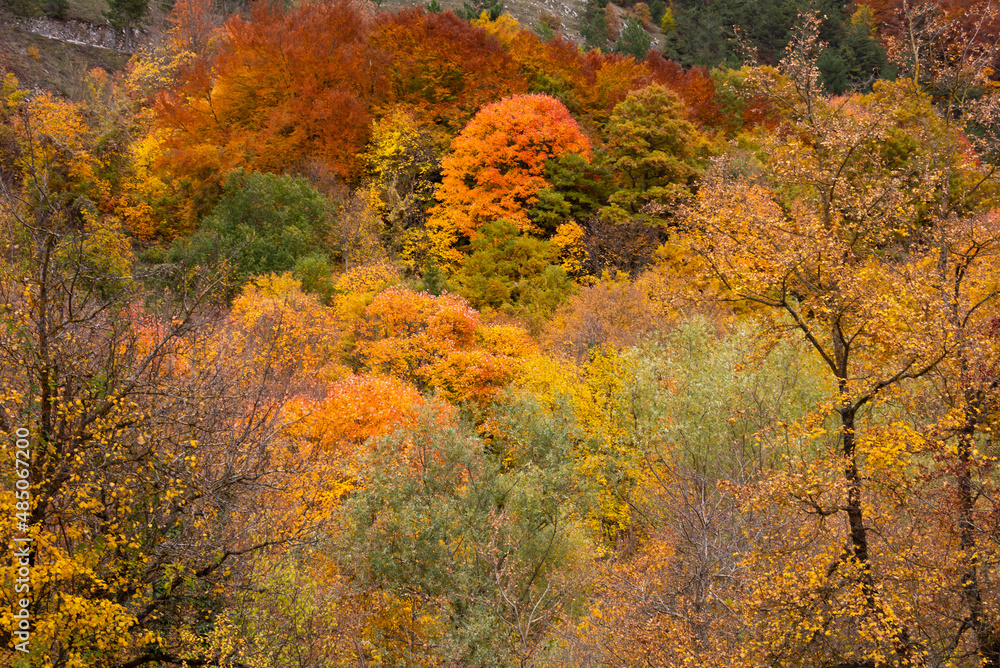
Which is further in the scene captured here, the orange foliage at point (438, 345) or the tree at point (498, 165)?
the tree at point (498, 165)

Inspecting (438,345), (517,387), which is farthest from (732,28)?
(517,387)

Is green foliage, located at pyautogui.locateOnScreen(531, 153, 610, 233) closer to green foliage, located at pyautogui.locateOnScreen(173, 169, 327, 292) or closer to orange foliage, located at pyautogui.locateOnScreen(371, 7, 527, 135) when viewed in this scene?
orange foliage, located at pyautogui.locateOnScreen(371, 7, 527, 135)

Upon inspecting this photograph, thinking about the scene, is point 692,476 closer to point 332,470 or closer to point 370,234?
point 332,470

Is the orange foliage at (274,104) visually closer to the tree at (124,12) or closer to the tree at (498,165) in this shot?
the tree at (498,165)

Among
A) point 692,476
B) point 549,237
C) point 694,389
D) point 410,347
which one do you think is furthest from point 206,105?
point 692,476

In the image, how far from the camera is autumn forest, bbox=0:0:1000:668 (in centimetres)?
1071

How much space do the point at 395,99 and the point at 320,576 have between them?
35084 millimetres

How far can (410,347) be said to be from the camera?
28.0 meters

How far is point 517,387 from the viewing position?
26.8 m

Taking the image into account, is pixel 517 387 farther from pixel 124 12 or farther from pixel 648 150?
pixel 124 12

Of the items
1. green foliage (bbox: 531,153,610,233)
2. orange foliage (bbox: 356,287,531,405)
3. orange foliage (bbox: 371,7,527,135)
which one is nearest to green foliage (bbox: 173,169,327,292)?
orange foliage (bbox: 356,287,531,405)

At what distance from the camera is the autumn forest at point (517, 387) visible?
35.1 ft

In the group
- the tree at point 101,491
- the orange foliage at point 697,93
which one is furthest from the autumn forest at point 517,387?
the orange foliage at point 697,93

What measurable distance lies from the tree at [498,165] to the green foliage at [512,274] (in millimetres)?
2017
